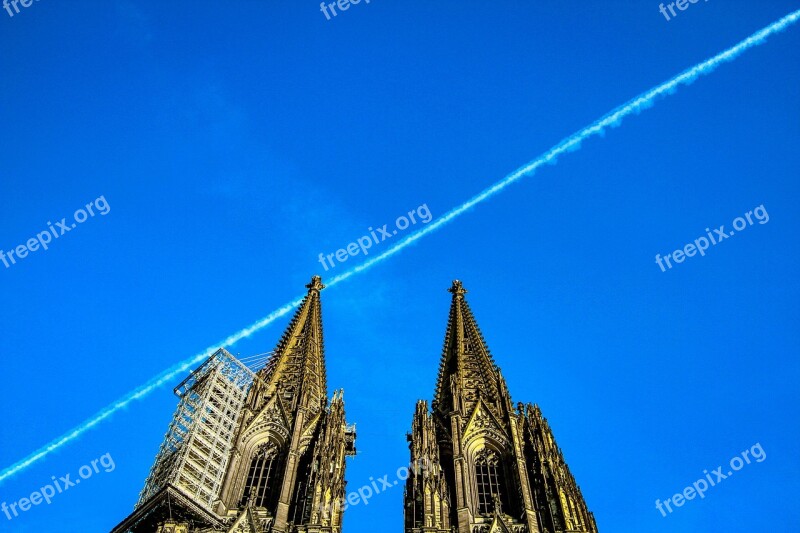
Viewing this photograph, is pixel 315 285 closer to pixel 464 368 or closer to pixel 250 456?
pixel 464 368

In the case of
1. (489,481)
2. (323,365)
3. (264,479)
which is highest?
(323,365)

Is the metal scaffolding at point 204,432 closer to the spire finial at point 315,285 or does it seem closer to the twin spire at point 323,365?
the twin spire at point 323,365

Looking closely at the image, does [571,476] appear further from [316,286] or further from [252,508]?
[316,286]

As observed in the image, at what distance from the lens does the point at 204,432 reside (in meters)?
35.1

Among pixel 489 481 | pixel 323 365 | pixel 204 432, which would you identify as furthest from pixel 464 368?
pixel 204 432

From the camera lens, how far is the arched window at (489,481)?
33.5m

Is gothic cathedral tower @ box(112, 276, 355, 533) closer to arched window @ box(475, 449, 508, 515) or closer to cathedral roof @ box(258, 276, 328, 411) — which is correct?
cathedral roof @ box(258, 276, 328, 411)

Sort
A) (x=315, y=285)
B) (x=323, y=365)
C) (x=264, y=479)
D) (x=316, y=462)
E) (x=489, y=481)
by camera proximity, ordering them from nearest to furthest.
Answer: (x=316, y=462) < (x=264, y=479) < (x=489, y=481) < (x=323, y=365) < (x=315, y=285)

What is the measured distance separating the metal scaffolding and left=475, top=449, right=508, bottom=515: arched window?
465 inches

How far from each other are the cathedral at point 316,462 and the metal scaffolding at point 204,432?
63 millimetres

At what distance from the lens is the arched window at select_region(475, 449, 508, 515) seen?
33469 mm

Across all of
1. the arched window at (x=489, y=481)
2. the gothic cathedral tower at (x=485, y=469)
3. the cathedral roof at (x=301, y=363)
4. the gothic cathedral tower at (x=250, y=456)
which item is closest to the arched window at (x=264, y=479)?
the gothic cathedral tower at (x=250, y=456)

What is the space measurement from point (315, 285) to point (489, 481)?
23.7m

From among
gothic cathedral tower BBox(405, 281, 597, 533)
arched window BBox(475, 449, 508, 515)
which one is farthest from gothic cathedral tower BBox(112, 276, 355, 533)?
arched window BBox(475, 449, 508, 515)
